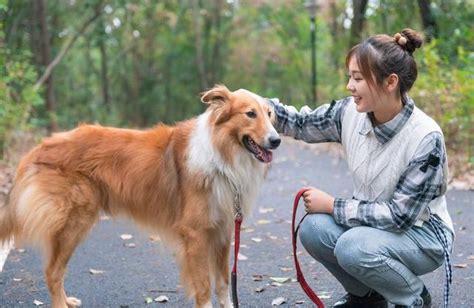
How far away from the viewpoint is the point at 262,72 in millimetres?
22750

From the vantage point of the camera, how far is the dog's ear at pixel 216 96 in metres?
3.90

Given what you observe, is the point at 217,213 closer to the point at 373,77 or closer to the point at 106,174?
the point at 106,174

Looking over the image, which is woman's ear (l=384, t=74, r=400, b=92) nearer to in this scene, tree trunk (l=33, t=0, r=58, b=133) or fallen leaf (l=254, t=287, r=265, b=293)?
fallen leaf (l=254, t=287, r=265, b=293)

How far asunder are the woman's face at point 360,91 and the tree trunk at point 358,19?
10847 millimetres

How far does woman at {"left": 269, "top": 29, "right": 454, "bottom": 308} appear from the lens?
325 centimetres

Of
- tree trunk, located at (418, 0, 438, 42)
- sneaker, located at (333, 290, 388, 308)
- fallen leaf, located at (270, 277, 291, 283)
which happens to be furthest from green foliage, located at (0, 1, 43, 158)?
tree trunk, located at (418, 0, 438, 42)

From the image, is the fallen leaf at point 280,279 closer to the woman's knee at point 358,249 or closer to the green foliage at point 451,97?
the woman's knee at point 358,249

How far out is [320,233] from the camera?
3.54 metres

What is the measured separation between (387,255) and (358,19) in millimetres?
11373

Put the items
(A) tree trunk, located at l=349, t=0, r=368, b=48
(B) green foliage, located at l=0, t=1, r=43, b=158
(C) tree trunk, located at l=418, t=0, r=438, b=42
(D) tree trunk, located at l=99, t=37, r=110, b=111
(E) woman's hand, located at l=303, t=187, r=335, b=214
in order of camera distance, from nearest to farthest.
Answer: (E) woman's hand, located at l=303, t=187, r=335, b=214 → (B) green foliage, located at l=0, t=1, r=43, b=158 → (C) tree trunk, located at l=418, t=0, r=438, b=42 → (A) tree trunk, located at l=349, t=0, r=368, b=48 → (D) tree trunk, located at l=99, t=37, r=110, b=111

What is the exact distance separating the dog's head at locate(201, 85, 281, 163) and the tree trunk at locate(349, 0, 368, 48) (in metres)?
10.5

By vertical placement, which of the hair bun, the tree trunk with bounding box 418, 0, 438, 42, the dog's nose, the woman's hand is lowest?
the woman's hand

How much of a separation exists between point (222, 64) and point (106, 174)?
1868cm

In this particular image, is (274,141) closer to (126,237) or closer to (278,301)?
(278,301)
